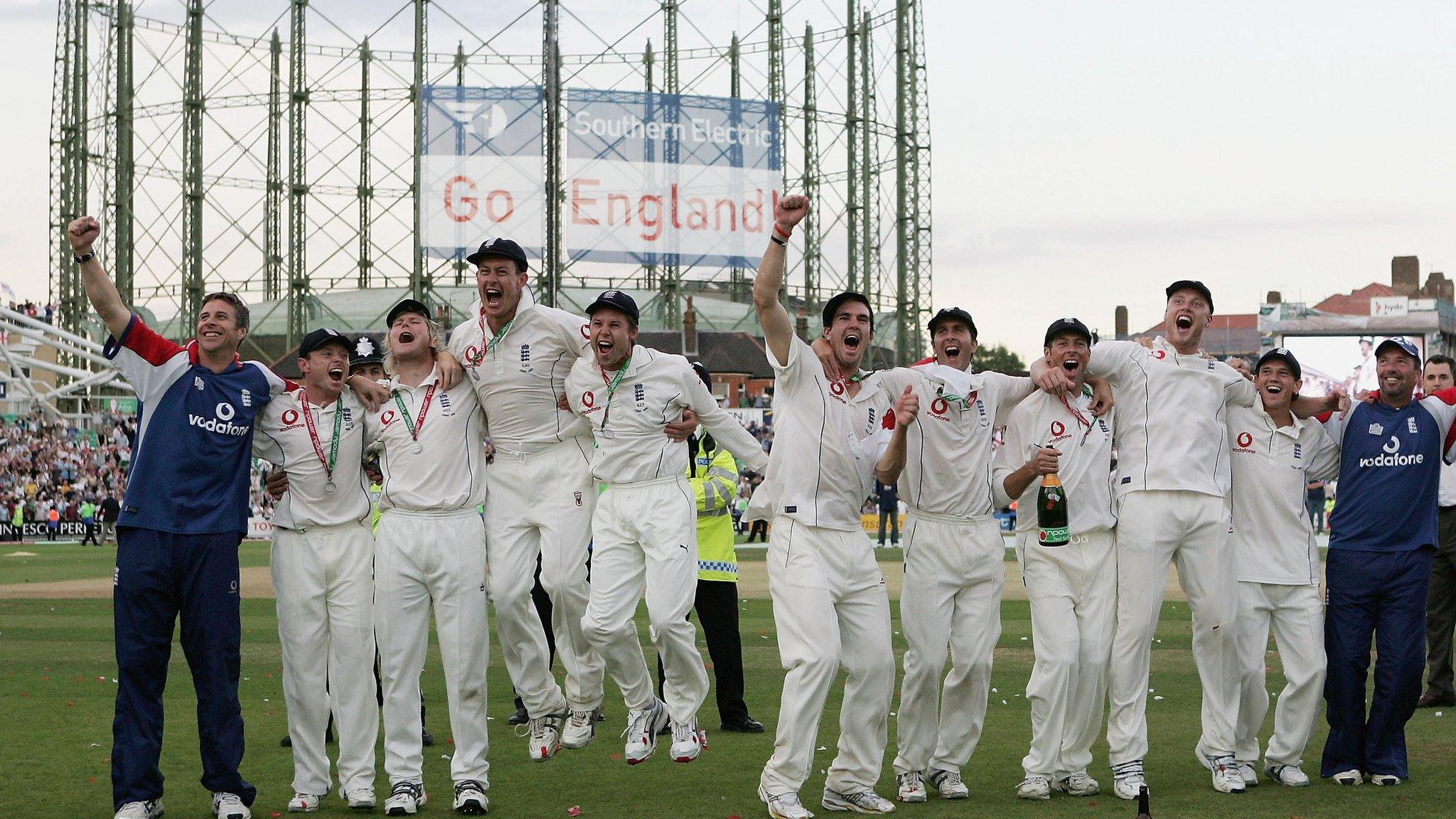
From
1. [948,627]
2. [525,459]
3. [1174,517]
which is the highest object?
[525,459]

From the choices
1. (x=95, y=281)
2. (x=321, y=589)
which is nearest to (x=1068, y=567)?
(x=321, y=589)

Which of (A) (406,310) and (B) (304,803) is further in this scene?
(A) (406,310)

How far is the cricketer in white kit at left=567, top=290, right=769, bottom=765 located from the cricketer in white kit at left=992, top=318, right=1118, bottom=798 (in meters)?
1.38

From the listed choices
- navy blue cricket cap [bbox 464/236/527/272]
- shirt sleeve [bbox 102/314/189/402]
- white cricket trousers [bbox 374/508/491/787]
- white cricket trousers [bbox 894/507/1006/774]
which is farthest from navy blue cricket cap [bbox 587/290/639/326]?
shirt sleeve [bbox 102/314/189/402]

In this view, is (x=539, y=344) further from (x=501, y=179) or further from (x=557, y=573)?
(x=501, y=179)

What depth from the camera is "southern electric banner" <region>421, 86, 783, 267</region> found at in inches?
1885

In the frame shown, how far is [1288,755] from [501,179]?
4244cm

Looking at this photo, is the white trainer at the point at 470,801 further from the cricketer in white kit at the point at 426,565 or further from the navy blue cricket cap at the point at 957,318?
the navy blue cricket cap at the point at 957,318

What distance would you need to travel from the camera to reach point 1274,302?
3378 inches

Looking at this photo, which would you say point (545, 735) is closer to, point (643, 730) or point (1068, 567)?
point (643, 730)

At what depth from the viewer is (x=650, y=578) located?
7906 mm

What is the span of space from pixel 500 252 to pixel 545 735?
8.36 feet

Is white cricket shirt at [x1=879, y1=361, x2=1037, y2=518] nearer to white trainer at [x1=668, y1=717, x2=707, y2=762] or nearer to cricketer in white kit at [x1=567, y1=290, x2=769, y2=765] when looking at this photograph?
cricketer in white kit at [x1=567, y1=290, x2=769, y2=765]

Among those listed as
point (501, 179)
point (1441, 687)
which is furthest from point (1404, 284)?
point (1441, 687)
